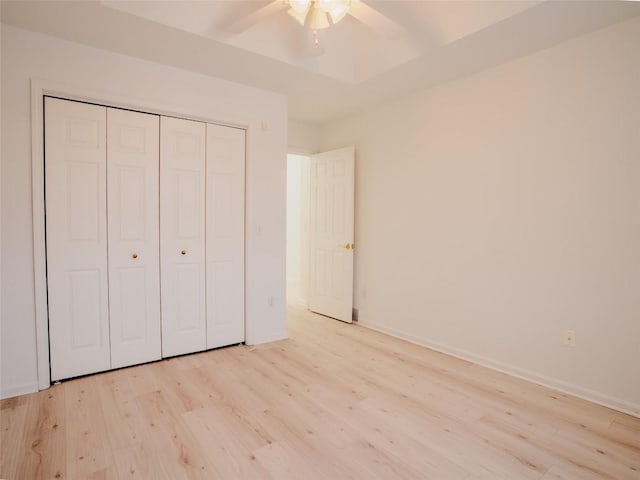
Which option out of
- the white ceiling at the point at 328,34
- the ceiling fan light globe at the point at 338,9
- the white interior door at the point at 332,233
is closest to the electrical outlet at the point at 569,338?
the white ceiling at the point at 328,34

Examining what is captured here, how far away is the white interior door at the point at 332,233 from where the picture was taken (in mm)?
4250

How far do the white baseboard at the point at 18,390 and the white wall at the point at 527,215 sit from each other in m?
3.04

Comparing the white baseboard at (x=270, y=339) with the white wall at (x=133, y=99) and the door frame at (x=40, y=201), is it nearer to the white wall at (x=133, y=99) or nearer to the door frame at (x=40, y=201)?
the white wall at (x=133, y=99)

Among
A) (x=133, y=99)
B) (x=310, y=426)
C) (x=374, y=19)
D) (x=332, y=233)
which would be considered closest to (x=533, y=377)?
(x=310, y=426)

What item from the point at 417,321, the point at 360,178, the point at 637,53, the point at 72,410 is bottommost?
the point at 72,410

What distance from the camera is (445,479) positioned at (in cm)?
167

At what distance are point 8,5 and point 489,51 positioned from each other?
3.16 meters

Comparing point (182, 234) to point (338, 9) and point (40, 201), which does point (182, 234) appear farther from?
point (338, 9)

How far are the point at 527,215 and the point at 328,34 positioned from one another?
2.20 m

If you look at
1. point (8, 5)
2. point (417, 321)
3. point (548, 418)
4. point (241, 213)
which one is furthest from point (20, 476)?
point (417, 321)

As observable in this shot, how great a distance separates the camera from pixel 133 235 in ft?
9.39

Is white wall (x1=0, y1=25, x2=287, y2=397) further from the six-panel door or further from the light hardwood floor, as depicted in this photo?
the light hardwood floor

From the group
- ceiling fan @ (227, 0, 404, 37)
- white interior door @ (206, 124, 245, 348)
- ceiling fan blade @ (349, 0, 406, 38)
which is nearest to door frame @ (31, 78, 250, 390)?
white interior door @ (206, 124, 245, 348)

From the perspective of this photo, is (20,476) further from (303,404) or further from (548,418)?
(548,418)
